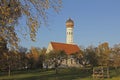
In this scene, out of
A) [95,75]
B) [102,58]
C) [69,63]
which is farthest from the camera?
[69,63]

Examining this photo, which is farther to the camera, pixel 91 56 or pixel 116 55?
pixel 116 55

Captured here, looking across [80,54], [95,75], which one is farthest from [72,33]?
[95,75]

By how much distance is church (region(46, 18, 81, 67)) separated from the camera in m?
126

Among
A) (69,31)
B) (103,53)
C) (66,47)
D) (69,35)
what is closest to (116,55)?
(103,53)

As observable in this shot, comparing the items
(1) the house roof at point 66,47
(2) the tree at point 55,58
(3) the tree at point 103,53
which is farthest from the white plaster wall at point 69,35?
(2) the tree at point 55,58

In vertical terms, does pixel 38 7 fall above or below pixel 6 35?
above

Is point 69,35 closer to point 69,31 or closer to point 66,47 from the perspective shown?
point 69,31

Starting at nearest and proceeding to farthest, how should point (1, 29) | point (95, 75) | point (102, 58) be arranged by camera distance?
point (1, 29) → point (95, 75) → point (102, 58)

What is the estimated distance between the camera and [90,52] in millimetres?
95938

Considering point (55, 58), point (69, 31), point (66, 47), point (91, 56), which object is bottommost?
point (55, 58)

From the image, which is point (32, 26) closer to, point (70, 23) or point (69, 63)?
point (69, 63)

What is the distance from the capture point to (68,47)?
143m

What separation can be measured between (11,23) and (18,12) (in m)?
0.59

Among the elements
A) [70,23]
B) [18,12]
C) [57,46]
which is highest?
[70,23]
